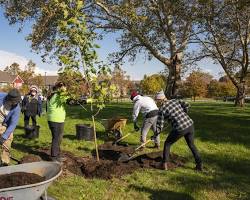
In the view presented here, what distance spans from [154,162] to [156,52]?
20686mm

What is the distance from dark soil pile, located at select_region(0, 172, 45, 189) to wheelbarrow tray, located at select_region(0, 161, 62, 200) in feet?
0.73

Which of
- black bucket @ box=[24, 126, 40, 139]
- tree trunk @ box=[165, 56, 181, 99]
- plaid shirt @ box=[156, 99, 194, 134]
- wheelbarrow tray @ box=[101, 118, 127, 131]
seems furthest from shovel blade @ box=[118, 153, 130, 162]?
tree trunk @ box=[165, 56, 181, 99]

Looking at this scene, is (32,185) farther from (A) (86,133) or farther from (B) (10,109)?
(A) (86,133)

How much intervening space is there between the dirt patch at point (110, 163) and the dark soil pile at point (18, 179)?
3.13 metres

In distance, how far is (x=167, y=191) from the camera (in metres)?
8.20

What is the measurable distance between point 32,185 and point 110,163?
437 cm

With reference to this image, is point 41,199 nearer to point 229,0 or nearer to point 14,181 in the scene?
point 14,181

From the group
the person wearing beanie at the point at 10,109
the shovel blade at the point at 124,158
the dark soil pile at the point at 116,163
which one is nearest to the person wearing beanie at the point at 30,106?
the dark soil pile at the point at 116,163

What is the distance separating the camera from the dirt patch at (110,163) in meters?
9.20

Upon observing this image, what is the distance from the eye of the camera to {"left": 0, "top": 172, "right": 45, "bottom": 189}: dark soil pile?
5.78 metres

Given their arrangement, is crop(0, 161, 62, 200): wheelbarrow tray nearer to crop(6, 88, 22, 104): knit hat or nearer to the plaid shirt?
crop(6, 88, 22, 104): knit hat

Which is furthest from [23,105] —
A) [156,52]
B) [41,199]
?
[156,52]

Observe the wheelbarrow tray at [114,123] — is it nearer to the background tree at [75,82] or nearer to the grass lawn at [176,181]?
the grass lawn at [176,181]

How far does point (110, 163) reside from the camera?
31.9ft
